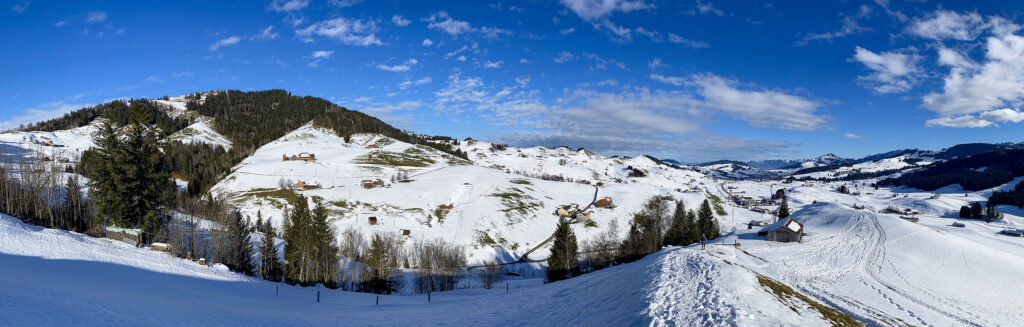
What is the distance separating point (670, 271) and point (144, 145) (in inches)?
2397

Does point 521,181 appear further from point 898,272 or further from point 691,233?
point 898,272

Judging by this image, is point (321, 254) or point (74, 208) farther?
point (74, 208)

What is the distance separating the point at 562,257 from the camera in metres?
59.9

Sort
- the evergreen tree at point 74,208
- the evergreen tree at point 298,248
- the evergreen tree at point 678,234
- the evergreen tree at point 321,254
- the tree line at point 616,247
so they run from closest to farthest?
the evergreen tree at point 298,248, the evergreen tree at point 321,254, the evergreen tree at point 74,208, the tree line at point 616,247, the evergreen tree at point 678,234

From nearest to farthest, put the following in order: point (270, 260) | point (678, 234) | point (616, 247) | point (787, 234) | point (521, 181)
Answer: point (270, 260) < point (787, 234) < point (616, 247) < point (678, 234) < point (521, 181)

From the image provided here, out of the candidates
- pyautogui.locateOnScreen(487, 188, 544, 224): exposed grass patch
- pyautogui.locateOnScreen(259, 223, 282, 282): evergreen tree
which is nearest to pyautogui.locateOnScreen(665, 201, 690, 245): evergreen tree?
pyautogui.locateOnScreen(487, 188, 544, 224): exposed grass patch

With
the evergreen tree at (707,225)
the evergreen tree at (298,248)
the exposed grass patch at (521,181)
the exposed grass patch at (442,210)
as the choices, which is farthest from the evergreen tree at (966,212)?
the evergreen tree at (298,248)

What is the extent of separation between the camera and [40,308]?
16.8 meters

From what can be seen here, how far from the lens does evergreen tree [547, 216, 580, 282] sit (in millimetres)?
59188

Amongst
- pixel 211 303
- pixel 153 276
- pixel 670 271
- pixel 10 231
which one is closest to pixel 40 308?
pixel 211 303

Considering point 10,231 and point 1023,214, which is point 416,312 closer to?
point 10,231

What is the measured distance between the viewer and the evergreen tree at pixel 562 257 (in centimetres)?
5919

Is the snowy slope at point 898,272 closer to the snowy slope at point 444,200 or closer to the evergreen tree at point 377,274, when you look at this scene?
the evergreen tree at point 377,274

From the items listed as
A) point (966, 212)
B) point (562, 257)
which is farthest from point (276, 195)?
point (966, 212)
